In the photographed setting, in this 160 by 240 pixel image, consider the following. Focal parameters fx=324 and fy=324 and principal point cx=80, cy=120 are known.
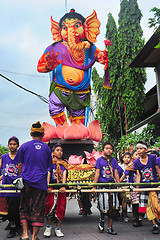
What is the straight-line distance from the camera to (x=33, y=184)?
4.25 meters

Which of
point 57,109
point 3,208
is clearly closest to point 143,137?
point 57,109

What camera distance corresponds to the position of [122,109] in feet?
71.8

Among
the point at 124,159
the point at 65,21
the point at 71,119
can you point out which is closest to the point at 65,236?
the point at 124,159

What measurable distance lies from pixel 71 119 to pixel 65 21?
3.01m

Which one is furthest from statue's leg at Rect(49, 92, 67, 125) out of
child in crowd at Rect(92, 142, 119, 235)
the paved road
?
child in crowd at Rect(92, 142, 119, 235)

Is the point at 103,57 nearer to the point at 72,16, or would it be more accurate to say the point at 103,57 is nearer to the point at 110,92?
the point at 72,16

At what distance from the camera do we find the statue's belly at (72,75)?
9.56m

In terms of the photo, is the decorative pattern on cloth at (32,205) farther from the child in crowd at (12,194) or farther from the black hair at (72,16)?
the black hair at (72,16)

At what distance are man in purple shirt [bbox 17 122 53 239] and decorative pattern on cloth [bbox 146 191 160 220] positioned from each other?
5.88 feet

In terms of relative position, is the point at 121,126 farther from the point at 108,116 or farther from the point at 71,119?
the point at 71,119

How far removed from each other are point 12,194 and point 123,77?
17.3 meters

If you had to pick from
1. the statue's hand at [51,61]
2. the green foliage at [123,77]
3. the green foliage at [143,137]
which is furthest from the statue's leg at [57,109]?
the green foliage at [123,77]

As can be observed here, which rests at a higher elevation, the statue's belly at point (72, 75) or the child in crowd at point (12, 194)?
the statue's belly at point (72, 75)

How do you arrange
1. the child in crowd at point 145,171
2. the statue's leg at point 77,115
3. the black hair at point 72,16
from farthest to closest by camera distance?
the black hair at point 72,16 → the statue's leg at point 77,115 → the child in crowd at point 145,171
